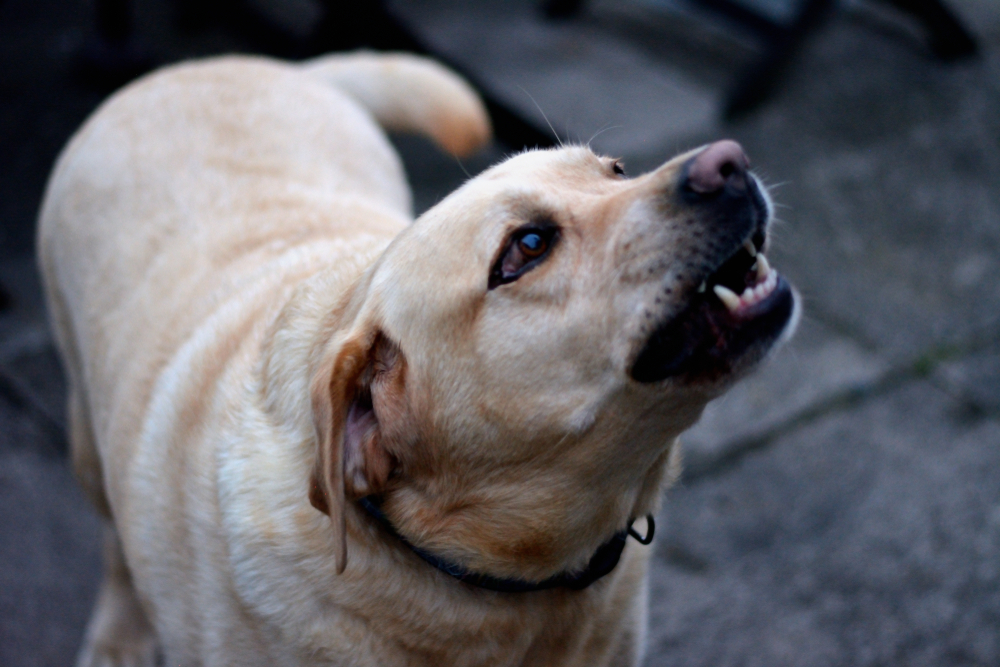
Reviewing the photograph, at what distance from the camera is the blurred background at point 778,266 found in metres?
3.02

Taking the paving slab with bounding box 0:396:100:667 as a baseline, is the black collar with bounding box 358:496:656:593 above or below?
above

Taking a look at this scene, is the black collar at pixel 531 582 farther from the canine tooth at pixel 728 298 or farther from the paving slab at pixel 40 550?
the paving slab at pixel 40 550

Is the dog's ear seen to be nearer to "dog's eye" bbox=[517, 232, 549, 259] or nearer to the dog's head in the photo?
the dog's head

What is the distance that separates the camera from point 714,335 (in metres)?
1.70

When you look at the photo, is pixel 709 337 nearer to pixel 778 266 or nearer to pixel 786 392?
pixel 786 392

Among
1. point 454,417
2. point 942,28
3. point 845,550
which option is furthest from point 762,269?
point 942,28

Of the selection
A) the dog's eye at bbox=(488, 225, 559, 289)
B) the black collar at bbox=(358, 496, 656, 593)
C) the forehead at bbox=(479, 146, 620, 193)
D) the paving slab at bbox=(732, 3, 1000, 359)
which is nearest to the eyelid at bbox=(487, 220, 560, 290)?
the dog's eye at bbox=(488, 225, 559, 289)

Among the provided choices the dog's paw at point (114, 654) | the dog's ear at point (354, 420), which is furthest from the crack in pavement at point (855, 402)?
the dog's paw at point (114, 654)

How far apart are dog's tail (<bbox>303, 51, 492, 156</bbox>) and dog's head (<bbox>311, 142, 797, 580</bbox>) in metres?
1.49

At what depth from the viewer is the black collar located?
5.91ft

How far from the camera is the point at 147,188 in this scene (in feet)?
8.54

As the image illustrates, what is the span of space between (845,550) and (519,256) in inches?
80.4

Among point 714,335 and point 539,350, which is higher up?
point 714,335

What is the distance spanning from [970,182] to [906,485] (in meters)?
2.45
